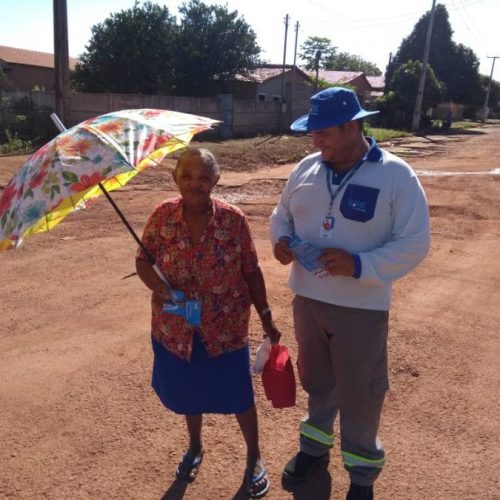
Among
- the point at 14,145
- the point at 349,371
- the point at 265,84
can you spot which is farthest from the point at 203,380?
the point at 265,84

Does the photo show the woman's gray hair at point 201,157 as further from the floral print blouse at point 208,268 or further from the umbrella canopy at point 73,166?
the floral print blouse at point 208,268

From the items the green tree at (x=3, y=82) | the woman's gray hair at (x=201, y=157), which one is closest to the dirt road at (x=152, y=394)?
the woman's gray hair at (x=201, y=157)

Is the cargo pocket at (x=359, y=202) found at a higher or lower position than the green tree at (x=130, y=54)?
lower

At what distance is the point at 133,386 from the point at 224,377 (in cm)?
121

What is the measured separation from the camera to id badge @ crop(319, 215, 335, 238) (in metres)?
2.23

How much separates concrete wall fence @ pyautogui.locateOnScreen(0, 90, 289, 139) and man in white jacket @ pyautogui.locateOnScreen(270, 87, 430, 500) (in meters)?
14.3

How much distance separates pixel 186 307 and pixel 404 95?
3599 centimetres

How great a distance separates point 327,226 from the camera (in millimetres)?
2244

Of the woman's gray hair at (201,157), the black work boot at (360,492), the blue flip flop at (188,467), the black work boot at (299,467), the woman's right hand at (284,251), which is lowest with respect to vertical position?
the blue flip flop at (188,467)

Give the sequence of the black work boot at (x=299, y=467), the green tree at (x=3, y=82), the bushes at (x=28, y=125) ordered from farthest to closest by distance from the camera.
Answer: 1. the green tree at (x=3, y=82)
2. the bushes at (x=28, y=125)
3. the black work boot at (x=299, y=467)

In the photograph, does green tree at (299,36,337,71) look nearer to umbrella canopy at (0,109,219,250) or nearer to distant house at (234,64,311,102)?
distant house at (234,64,311,102)

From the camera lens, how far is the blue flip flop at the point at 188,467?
262 centimetres

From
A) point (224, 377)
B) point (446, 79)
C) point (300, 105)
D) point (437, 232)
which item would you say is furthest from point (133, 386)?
point (446, 79)

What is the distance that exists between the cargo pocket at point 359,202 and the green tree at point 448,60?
42166 millimetres
